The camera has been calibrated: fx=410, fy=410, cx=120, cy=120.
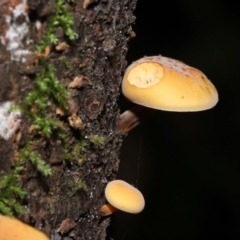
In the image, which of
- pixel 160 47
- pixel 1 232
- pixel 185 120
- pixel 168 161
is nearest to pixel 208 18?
pixel 160 47

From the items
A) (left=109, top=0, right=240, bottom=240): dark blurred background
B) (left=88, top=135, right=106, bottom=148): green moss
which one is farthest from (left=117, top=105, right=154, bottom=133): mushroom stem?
(left=109, top=0, right=240, bottom=240): dark blurred background

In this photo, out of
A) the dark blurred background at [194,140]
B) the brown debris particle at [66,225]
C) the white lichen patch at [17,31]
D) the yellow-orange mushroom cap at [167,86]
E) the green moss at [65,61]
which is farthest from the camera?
the dark blurred background at [194,140]

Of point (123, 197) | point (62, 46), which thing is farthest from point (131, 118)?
point (62, 46)

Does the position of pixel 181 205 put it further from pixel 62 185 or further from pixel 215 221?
pixel 62 185

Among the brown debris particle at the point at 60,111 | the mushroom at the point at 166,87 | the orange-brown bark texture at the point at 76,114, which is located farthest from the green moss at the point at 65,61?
the mushroom at the point at 166,87

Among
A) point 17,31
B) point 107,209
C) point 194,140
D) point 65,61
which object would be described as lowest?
point 194,140

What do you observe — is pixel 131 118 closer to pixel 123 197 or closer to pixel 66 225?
pixel 123 197

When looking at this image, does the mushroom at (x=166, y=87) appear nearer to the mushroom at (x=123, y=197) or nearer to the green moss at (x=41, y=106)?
the mushroom at (x=123, y=197)
